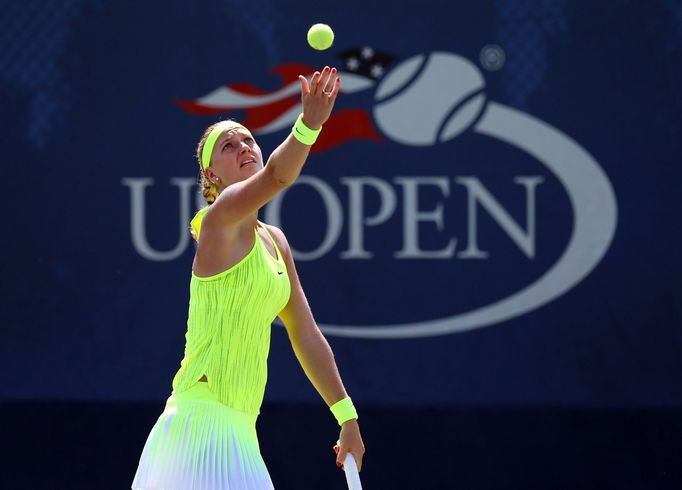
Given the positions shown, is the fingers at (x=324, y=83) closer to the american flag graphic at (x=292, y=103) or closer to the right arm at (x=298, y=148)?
the right arm at (x=298, y=148)

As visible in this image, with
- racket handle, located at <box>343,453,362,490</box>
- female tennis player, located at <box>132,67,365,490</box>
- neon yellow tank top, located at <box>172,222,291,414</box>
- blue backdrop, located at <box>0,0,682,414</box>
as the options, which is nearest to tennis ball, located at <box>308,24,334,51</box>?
female tennis player, located at <box>132,67,365,490</box>

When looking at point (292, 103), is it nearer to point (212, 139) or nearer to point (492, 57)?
point (492, 57)

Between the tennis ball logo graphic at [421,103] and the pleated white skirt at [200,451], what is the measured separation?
2.02 m

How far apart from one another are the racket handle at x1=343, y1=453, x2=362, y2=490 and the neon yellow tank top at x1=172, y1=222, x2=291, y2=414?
275mm

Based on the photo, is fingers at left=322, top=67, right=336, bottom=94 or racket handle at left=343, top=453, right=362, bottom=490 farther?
racket handle at left=343, top=453, right=362, bottom=490

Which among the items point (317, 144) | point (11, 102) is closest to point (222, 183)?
point (317, 144)

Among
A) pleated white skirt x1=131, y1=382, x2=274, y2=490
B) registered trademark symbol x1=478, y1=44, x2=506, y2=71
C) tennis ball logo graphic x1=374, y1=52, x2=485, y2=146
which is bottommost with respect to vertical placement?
pleated white skirt x1=131, y1=382, x2=274, y2=490

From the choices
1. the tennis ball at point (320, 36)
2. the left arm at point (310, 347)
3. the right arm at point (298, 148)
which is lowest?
the left arm at point (310, 347)

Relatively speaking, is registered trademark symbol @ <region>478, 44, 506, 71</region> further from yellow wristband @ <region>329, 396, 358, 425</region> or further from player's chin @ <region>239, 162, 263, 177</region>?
yellow wristband @ <region>329, 396, 358, 425</region>

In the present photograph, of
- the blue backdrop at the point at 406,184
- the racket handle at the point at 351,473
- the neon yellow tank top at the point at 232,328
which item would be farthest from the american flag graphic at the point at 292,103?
the racket handle at the point at 351,473

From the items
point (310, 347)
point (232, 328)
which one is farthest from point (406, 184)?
point (232, 328)

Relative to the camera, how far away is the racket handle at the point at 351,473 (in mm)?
3135

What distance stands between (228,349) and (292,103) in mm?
1978

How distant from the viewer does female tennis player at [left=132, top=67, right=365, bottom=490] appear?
9.89 ft
